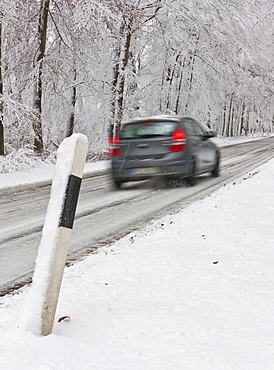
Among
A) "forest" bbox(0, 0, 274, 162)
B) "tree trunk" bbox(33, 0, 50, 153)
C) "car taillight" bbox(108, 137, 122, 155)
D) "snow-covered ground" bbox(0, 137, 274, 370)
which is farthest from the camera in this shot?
"tree trunk" bbox(33, 0, 50, 153)

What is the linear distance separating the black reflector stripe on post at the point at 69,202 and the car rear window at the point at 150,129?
744 cm

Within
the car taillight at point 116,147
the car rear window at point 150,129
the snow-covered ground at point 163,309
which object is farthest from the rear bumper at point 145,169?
the snow-covered ground at point 163,309

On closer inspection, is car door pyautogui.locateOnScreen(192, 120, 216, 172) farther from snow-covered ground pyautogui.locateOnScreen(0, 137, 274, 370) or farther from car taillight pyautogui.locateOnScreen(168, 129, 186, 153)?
snow-covered ground pyautogui.locateOnScreen(0, 137, 274, 370)

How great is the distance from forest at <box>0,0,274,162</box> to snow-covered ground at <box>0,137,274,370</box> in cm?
965

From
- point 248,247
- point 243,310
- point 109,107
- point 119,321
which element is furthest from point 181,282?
point 109,107

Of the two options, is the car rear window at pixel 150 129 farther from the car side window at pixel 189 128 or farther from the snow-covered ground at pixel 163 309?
the snow-covered ground at pixel 163 309

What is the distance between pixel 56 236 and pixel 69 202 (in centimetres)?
22

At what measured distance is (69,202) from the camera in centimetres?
247

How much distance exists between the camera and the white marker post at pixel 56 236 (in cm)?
240

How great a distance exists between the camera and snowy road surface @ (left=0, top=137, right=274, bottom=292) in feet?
15.1

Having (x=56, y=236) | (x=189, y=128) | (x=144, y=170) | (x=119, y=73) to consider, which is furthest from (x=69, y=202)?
A: (x=119, y=73)

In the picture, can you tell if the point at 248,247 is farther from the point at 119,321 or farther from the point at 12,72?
the point at 12,72

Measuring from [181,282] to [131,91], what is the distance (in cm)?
2521

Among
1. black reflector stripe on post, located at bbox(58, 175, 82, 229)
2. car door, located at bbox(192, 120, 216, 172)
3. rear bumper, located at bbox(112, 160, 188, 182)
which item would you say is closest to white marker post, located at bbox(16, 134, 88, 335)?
black reflector stripe on post, located at bbox(58, 175, 82, 229)
